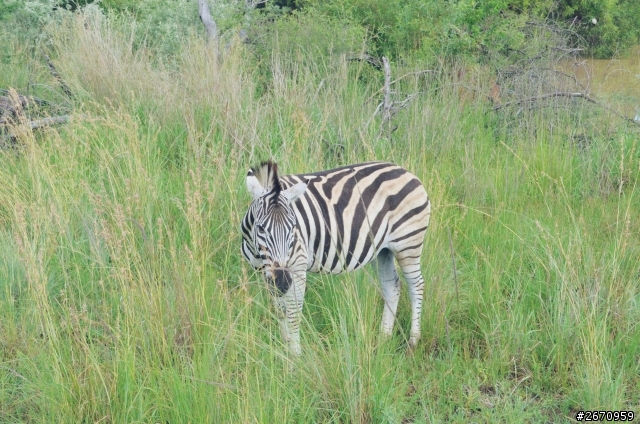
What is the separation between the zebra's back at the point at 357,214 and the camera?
4.11 m

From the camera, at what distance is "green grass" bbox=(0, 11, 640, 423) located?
3.36 meters

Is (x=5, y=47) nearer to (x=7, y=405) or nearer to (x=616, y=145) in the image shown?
(x=7, y=405)

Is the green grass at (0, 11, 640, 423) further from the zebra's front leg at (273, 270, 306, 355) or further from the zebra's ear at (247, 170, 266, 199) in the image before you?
the zebra's ear at (247, 170, 266, 199)

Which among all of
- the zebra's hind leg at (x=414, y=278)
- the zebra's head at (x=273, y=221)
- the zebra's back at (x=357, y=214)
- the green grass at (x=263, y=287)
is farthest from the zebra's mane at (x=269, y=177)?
the zebra's hind leg at (x=414, y=278)

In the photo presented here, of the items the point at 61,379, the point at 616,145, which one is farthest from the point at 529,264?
the point at 61,379

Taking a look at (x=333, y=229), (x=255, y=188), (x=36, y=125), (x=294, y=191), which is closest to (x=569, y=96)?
(x=333, y=229)

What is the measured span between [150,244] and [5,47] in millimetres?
6779

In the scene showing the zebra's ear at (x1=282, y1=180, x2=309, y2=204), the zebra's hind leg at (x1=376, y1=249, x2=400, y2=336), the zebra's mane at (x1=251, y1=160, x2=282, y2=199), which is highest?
the zebra's mane at (x1=251, y1=160, x2=282, y2=199)

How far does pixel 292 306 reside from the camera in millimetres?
3875

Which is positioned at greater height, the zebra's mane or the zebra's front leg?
the zebra's mane

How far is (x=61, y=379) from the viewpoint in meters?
3.25

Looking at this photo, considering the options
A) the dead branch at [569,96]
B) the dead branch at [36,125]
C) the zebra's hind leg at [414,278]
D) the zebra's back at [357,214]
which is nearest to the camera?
the zebra's back at [357,214]

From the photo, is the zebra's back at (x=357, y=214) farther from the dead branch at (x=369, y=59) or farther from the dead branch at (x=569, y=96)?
the dead branch at (x=369, y=59)

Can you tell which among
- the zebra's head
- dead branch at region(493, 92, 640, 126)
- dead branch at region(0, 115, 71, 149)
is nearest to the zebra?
the zebra's head
